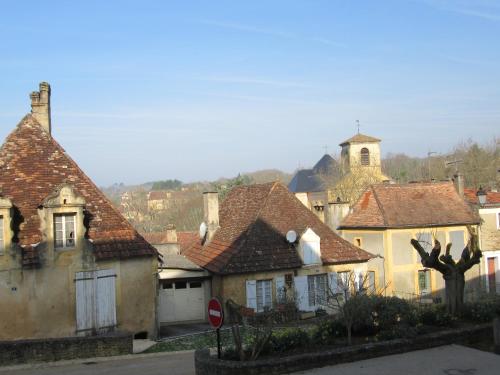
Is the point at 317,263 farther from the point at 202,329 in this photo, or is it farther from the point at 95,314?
the point at 95,314

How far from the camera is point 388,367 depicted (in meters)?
11.8

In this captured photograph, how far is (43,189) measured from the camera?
19.6 metres

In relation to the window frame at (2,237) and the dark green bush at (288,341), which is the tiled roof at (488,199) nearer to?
the dark green bush at (288,341)

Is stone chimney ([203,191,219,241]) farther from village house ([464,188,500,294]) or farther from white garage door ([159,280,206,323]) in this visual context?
village house ([464,188,500,294])

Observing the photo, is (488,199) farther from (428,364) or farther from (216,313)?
(216,313)

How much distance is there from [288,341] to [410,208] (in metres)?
23.3

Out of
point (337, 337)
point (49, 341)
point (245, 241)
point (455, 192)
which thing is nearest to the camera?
point (337, 337)

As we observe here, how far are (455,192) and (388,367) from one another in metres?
26.1

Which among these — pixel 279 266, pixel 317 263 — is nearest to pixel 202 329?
pixel 279 266

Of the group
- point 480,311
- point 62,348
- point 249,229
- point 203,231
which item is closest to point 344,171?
point 203,231

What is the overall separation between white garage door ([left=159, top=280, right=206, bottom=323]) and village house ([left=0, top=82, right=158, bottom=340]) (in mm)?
5417

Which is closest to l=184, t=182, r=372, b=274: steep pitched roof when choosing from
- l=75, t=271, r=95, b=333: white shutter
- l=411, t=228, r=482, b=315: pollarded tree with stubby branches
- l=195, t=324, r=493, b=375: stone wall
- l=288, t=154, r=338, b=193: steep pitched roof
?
l=75, t=271, r=95, b=333: white shutter

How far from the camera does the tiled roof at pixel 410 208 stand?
33125mm

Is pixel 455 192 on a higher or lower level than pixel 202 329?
higher
